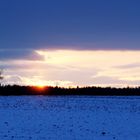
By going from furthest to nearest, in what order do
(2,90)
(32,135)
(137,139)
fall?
(2,90), (32,135), (137,139)

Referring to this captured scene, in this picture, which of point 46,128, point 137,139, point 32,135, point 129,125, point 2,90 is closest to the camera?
point 137,139

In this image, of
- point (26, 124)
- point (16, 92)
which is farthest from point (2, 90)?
point (26, 124)

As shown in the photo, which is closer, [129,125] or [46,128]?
[46,128]

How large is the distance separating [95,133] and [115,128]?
2583 mm

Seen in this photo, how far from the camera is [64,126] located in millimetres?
26734

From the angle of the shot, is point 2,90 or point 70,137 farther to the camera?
point 2,90

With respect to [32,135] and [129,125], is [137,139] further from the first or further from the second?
[129,125]

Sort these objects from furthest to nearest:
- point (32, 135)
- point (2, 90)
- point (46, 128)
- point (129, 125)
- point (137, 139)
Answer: point (2, 90)
point (129, 125)
point (46, 128)
point (32, 135)
point (137, 139)

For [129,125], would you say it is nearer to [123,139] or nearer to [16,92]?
[123,139]

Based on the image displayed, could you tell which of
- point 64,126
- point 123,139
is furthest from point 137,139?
point 64,126

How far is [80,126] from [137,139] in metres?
6.27

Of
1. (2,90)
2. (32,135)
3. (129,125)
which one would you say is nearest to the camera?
(32,135)

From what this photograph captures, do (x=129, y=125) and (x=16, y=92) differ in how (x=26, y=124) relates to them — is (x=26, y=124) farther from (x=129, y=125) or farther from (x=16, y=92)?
(x=16, y=92)

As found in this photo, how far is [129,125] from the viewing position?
27531 millimetres
